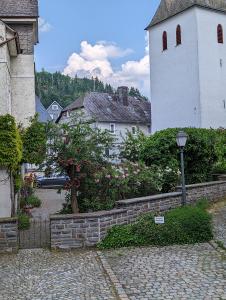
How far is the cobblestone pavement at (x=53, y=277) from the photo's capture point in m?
7.71

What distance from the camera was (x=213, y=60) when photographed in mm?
44625

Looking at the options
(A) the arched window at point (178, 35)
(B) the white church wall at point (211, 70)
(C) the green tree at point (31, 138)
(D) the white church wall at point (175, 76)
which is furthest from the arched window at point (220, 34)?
(C) the green tree at point (31, 138)

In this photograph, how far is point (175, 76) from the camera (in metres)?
46.6

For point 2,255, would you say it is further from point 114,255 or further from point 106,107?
point 106,107

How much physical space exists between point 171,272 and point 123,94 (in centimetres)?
5583

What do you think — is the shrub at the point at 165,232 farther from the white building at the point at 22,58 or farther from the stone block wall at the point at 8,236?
the white building at the point at 22,58

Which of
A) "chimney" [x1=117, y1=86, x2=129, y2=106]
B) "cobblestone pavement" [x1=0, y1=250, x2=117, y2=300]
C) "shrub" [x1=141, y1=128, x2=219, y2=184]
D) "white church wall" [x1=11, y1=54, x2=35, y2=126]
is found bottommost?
"cobblestone pavement" [x1=0, y1=250, x2=117, y2=300]

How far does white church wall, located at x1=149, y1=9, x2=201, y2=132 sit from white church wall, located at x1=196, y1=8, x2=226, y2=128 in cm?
57

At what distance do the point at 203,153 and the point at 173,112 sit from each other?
1098 inches

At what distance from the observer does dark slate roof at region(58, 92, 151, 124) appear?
58281 millimetres

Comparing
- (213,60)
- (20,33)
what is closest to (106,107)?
(213,60)

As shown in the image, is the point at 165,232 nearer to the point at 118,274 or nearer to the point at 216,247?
the point at 216,247

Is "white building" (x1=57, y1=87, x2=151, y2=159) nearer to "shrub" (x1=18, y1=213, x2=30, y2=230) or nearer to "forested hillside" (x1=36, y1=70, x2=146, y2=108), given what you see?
"shrub" (x1=18, y1=213, x2=30, y2=230)

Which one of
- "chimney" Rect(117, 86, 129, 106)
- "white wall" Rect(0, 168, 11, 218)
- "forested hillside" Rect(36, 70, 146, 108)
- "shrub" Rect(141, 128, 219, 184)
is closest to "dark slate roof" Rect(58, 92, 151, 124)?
"chimney" Rect(117, 86, 129, 106)
